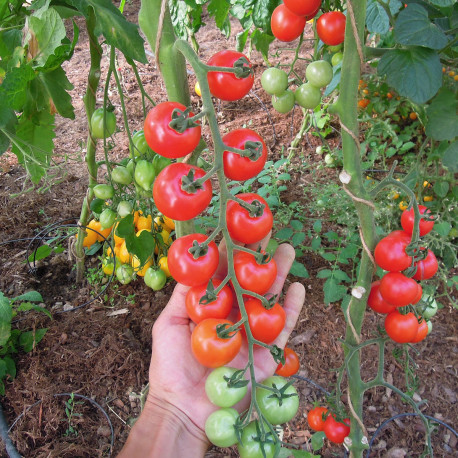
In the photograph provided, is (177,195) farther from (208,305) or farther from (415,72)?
(415,72)

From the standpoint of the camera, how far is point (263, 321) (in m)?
0.80

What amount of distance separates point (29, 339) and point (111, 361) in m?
0.35

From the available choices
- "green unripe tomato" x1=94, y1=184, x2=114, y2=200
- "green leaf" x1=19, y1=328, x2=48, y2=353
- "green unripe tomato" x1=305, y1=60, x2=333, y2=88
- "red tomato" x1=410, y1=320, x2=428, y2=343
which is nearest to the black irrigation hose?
"green leaf" x1=19, y1=328, x2=48, y2=353

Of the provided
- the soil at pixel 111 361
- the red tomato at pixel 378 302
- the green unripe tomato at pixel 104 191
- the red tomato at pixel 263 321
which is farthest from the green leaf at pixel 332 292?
the green unripe tomato at pixel 104 191

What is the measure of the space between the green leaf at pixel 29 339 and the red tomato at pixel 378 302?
1343 mm

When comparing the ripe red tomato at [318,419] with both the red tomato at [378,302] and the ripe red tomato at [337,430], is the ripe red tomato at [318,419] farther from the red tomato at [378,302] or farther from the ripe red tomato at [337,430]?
the red tomato at [378,302]

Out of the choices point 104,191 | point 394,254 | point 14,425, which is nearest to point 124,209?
point 104,191

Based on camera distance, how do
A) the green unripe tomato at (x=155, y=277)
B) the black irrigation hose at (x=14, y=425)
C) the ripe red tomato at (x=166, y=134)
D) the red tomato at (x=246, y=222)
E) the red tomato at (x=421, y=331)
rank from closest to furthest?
the ripe red tomato at (x=166, y=134)
the red tomato at (x=246, y=222)
the red tomato at (x=421, y=331)
the black irrigation hose at (x=14, y=425)
the green unripe tomato at (x=155, y=277)

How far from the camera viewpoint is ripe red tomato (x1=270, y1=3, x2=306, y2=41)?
0.88 metres

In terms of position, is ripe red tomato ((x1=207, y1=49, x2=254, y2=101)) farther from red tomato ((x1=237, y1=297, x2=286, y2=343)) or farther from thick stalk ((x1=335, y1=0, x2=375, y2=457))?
red tomato ((x1=237, y1=297, x2=286, y2=343))

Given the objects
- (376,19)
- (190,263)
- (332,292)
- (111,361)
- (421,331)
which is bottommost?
(111,361)

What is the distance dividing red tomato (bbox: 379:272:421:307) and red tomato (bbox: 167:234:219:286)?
38cm

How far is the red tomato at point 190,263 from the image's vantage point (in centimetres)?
76

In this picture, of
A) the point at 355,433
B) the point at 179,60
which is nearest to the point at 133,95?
the point at 179,60
